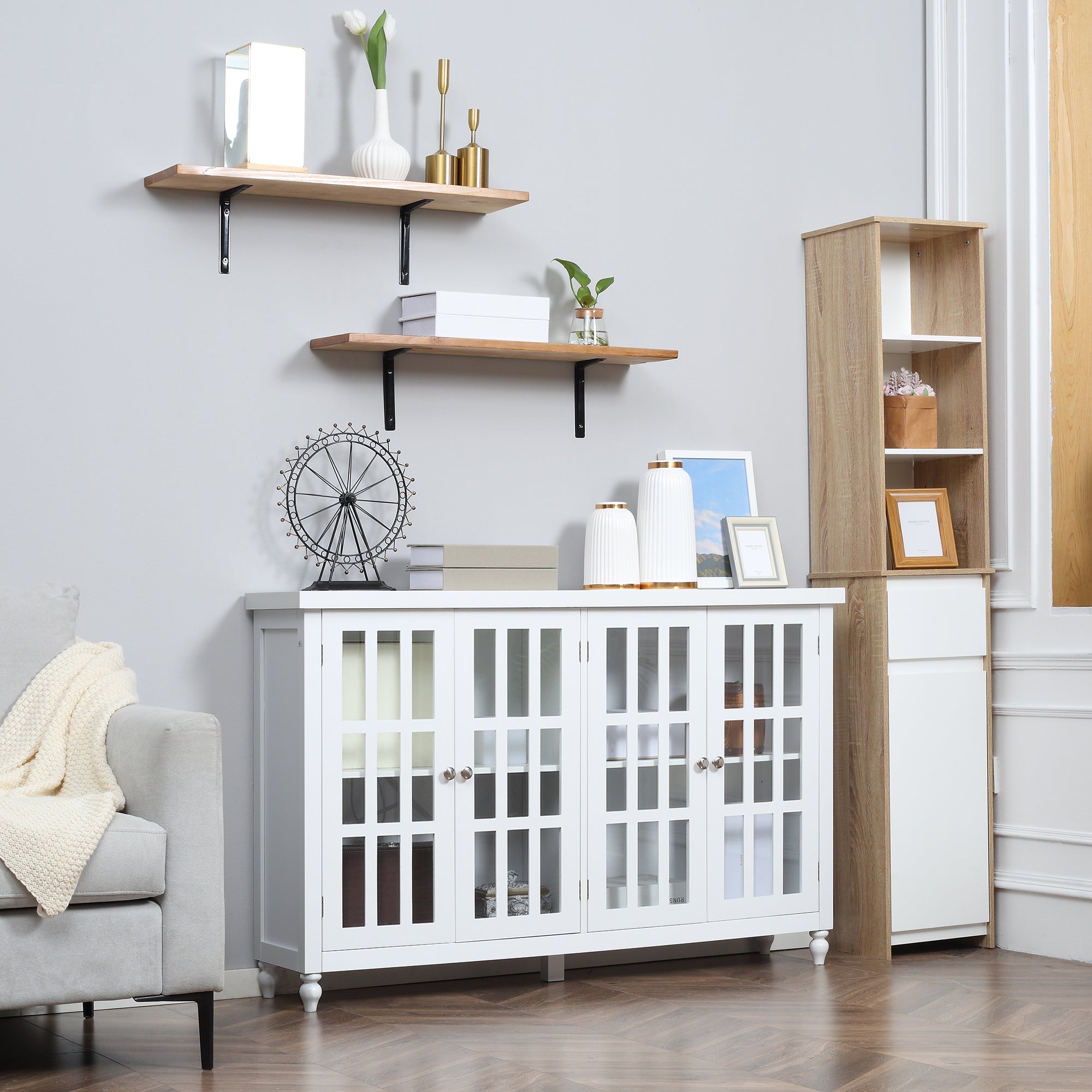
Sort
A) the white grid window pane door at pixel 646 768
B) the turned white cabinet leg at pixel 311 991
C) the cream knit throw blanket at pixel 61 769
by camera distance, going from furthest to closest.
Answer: the white grid window pane door at pixel 646 768, the turned white cabinet leg at pixel 311 991, the cream knit throw blanket at pixel 61 769

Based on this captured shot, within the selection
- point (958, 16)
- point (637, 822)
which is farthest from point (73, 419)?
point (958, 16)

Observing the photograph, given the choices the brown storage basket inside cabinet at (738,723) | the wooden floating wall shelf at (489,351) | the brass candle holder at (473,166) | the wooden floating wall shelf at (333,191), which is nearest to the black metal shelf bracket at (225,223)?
the wooden floating wall shelf at (333,191)

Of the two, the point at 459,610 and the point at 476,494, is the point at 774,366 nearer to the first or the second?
the point at 476,494

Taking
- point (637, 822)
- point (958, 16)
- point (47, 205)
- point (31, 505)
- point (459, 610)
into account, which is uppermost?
point (958, 16)

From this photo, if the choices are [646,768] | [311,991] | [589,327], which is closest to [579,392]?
[589,327]

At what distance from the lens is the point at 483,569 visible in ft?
11.3

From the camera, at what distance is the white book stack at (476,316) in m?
3.58

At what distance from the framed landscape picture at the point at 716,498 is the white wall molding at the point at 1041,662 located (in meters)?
0.78

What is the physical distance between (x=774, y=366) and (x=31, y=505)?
202cm

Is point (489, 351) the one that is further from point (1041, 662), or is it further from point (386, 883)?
point (1041, 662)

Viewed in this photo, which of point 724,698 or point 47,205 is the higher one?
point 47,205

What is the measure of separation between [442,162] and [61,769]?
5.56 ft

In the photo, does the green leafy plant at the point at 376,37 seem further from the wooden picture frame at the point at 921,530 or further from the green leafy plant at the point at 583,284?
the wooden picture frame at the point at 921,530

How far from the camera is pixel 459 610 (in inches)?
133
